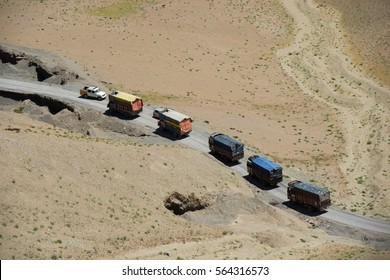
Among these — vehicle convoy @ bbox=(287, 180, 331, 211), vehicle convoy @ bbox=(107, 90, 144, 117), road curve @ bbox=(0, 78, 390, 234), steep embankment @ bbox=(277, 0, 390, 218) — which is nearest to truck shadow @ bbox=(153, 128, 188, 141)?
road curve @ bbox=(0, 78, 390, 234)

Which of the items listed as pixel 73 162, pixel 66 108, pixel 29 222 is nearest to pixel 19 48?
pixel 66 108

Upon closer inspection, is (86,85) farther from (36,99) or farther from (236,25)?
(236,25)

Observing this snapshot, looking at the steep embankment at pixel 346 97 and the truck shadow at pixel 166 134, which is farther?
the truck shadow at pixel 166 134

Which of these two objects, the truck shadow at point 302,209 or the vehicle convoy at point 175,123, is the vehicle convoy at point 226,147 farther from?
the truck shadow at point 302,209

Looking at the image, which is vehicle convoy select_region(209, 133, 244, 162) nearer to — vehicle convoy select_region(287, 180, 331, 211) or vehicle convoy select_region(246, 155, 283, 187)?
vehicle convoy select_region(246, 155, 283, 187)

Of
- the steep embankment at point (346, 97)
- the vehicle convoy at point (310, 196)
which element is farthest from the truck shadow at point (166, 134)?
the steep embankment at point (346, 97)

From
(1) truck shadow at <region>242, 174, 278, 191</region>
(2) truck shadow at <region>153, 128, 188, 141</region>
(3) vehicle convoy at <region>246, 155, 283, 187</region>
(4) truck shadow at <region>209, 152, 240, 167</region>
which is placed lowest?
(2) truck shadow at <region>153, 128, 188, 141</region>

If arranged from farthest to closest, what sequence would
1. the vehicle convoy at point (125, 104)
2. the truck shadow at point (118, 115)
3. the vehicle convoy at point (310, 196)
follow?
1. the truck shadow at point (118, 115)
2. the vehicle convoy at point (125, 104)
3. the vehicle convoy at point (310, 196)
